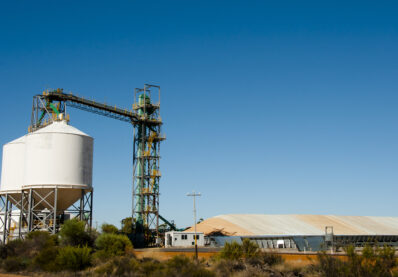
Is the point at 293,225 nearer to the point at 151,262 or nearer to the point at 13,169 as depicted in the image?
the point at 13,169

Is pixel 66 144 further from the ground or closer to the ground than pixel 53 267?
further from the ground

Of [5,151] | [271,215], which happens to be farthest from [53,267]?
[271,215]

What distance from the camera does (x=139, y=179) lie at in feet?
186

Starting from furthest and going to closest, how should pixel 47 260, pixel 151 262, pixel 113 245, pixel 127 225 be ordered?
pixel 127 225 → pixel 113 245 → pixel 47 260 → pixel 151 262

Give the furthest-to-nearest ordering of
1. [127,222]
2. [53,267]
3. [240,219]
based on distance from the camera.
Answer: [240,219] → [127,222] → [53,267]

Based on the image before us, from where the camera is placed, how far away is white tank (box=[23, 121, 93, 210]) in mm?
40250

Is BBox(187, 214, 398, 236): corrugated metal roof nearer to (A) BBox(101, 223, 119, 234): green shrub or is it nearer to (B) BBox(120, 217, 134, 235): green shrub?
(B) BBox(120, 217, 134, 235): green shrub

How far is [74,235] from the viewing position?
35719 mm

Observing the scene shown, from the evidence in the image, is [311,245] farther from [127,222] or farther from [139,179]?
[127,222]

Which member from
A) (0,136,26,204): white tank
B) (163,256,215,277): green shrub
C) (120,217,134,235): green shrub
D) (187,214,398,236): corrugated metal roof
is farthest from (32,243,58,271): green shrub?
(187,214,398,236): corrugated metal roof

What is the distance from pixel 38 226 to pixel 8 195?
20.6 feet

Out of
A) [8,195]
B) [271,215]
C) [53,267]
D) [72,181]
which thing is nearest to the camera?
[53,267]

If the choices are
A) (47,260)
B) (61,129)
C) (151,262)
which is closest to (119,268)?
(151,262)

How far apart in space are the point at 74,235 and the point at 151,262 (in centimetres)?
1158
